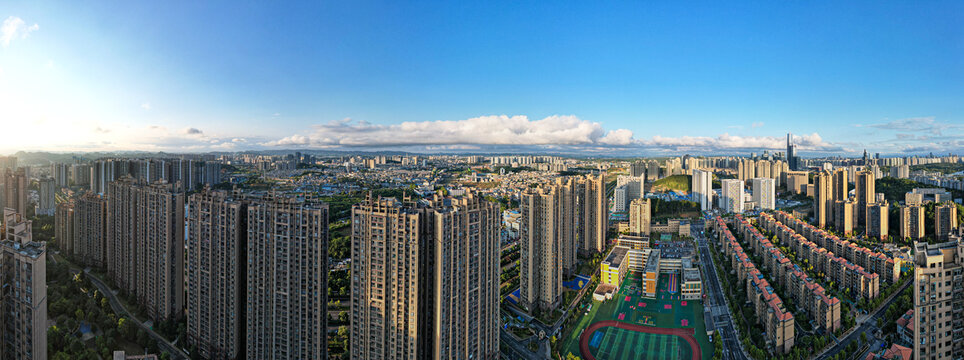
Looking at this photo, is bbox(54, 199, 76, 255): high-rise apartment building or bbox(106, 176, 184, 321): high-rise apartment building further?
bbox(54, 199, 76, 255): high-rise apartment building

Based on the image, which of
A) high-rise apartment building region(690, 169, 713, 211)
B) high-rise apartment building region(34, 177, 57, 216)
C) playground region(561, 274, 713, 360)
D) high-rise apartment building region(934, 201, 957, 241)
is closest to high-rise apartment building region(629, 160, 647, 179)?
high-rise apartment building region(690, 169, 713, 211)

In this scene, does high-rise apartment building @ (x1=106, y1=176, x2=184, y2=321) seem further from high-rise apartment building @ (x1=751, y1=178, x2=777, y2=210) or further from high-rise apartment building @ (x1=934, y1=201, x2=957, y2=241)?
high-rise apartment building @ (x1=751, y1=178, x2=777, y2=210)

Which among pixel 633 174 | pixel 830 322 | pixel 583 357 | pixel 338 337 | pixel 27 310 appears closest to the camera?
pixel 27 310

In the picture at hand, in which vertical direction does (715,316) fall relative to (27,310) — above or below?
below

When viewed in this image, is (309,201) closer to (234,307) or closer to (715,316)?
(234,307)

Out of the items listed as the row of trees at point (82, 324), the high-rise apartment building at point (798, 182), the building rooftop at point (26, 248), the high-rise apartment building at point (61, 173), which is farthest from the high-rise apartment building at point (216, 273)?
the high-rise apartment building at point (798, 182)

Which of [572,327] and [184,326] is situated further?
[572,327]

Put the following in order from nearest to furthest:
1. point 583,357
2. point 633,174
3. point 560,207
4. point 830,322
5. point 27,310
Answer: point 27,310 < point 583,357 < point 830,322 < point 560,207 < point 633,174

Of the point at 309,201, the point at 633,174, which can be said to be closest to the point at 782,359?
the point at 309,201
